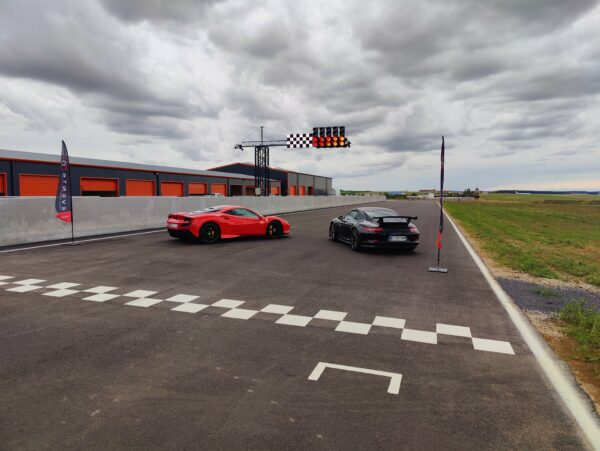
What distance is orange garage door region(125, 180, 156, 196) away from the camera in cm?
3574

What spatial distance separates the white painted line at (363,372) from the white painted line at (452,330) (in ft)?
4.61

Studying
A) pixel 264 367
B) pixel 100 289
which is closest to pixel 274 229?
pixel 100 289

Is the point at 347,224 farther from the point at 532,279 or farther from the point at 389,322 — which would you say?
the point at 389,322

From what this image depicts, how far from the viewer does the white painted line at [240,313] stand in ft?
17.1

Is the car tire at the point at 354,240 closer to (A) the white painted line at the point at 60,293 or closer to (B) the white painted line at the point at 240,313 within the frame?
(B) the white painted line at the point at 240,313

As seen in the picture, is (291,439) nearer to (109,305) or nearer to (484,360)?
(484,360)

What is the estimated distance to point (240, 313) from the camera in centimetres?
532

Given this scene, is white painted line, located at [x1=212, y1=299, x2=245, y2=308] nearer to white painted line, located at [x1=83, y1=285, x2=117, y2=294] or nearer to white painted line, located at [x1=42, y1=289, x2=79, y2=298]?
white painted line, located at [x1=83, y1=285, x2=117, y2=294]

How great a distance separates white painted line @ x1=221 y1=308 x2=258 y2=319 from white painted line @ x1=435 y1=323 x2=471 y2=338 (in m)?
2.38

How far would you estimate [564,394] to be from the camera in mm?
3309

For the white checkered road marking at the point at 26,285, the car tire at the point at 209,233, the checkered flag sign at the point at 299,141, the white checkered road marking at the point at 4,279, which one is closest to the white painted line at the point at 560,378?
the white checkered road marking at the point at 26,285

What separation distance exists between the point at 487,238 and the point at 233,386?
14.1 metres

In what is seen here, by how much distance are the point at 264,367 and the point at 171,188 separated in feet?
132

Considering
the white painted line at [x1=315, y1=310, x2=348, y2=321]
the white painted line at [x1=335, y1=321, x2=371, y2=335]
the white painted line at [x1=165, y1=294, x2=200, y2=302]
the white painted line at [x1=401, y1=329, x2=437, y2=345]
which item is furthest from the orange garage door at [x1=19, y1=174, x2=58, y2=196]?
the white painted line at [x1=401, y1=329, x2=437, y2=345]
